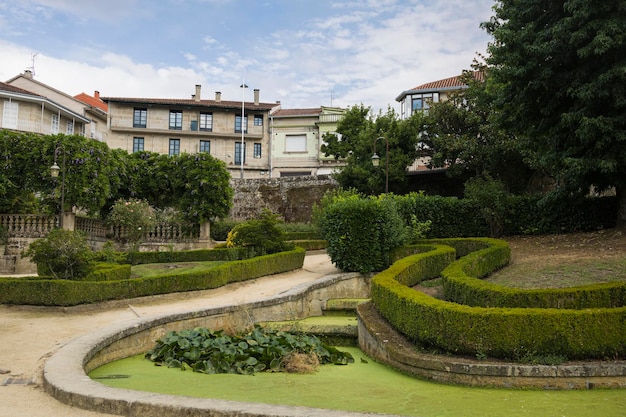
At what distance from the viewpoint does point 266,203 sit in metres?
37.1

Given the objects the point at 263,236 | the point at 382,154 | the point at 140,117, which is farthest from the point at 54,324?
the point at 140,117

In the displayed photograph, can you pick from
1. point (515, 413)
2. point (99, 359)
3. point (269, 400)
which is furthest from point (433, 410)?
point (99, 359)

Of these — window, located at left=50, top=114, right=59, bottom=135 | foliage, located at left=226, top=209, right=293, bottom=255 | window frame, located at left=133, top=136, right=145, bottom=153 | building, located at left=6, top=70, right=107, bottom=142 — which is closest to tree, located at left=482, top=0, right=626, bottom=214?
foliage, located at left=226, top=209, right=293, bottom=255

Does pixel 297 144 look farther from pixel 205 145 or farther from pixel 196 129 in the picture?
pixel 196 129

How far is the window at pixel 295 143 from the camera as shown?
50.1 m

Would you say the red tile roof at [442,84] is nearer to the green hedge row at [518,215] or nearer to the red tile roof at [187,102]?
the red tile roof at [187,102]

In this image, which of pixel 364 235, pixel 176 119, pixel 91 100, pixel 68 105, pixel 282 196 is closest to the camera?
pixel 364 235

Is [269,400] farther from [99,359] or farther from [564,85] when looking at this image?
[564,85]

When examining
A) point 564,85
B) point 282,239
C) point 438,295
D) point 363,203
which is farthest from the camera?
point 282,239

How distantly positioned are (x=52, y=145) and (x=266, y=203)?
1595 centimetres

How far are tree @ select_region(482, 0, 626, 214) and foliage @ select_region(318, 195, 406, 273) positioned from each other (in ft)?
19.9

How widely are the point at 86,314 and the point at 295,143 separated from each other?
39.9 meters

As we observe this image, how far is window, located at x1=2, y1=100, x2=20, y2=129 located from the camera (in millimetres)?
35281

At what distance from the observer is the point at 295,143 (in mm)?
50125
